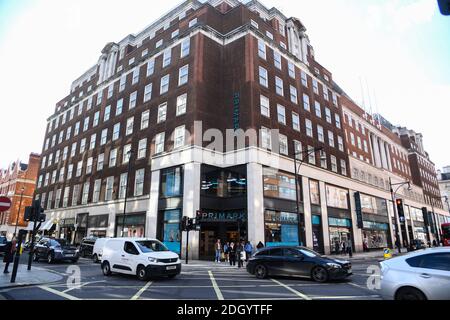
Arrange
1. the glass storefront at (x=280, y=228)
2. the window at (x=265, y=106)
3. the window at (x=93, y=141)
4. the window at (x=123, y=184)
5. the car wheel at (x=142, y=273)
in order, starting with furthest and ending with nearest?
1. the window at (x=93, y=141)
2. the window at (x=123, y=184)
3. the window at (x=265, y=106)
4. the glass storefront at (x=280, y=228)
5. the car wheel at (x=142, y=273)

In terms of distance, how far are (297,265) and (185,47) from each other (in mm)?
27830

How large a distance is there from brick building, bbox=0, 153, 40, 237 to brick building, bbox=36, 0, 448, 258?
2713 cm

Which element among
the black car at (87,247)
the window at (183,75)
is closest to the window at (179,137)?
the window at (183,75)

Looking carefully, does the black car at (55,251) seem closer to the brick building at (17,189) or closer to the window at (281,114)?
the window at (281,114)

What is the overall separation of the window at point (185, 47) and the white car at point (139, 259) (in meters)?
24.1

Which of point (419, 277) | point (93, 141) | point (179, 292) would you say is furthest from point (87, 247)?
point (419, 277)

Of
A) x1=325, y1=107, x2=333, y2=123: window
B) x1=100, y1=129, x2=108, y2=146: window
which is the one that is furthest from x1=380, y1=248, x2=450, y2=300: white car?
x1=100, y1=129, x2=108, y2=146: window

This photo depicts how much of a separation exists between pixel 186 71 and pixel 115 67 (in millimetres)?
19595

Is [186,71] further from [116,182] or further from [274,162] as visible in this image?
[116,182]

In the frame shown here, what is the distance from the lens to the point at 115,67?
4616cm

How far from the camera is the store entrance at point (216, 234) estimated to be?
2695 cm

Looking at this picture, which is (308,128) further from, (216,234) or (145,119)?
(145,119)

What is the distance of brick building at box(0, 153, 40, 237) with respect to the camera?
214ft

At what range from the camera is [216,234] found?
27750 millimetres
